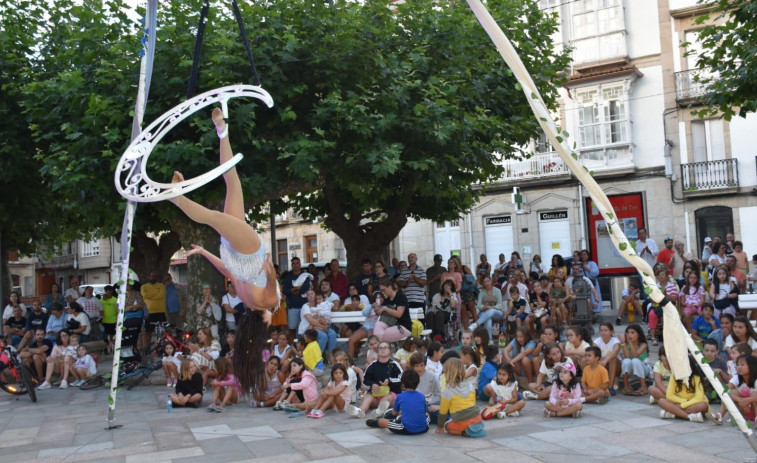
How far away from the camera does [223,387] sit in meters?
10.4

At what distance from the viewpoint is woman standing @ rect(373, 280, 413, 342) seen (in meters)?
11.7

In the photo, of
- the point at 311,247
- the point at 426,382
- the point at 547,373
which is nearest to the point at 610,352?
the point at 547,373

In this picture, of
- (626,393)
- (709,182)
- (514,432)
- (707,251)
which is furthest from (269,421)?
(709,182)

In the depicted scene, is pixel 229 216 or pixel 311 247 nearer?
pixel 229 216

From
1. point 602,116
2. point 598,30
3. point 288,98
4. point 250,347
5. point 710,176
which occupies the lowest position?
point 250,347

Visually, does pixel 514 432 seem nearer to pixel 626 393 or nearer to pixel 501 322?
pixel 626 393

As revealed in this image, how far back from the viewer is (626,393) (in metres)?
9.73

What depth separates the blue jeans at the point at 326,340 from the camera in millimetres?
12203

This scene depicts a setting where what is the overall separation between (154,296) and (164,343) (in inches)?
101

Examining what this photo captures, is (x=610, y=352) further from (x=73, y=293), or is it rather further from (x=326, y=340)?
(x=73, y=293)

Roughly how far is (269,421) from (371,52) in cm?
662

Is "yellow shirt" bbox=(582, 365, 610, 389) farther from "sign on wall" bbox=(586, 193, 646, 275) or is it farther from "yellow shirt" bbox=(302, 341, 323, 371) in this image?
"sign on wall" bbox=(586, 193, 646, 275)

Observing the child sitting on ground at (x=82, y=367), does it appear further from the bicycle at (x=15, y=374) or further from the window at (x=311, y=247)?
the window at (x=311, y=247)

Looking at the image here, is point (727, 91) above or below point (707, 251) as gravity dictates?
above
